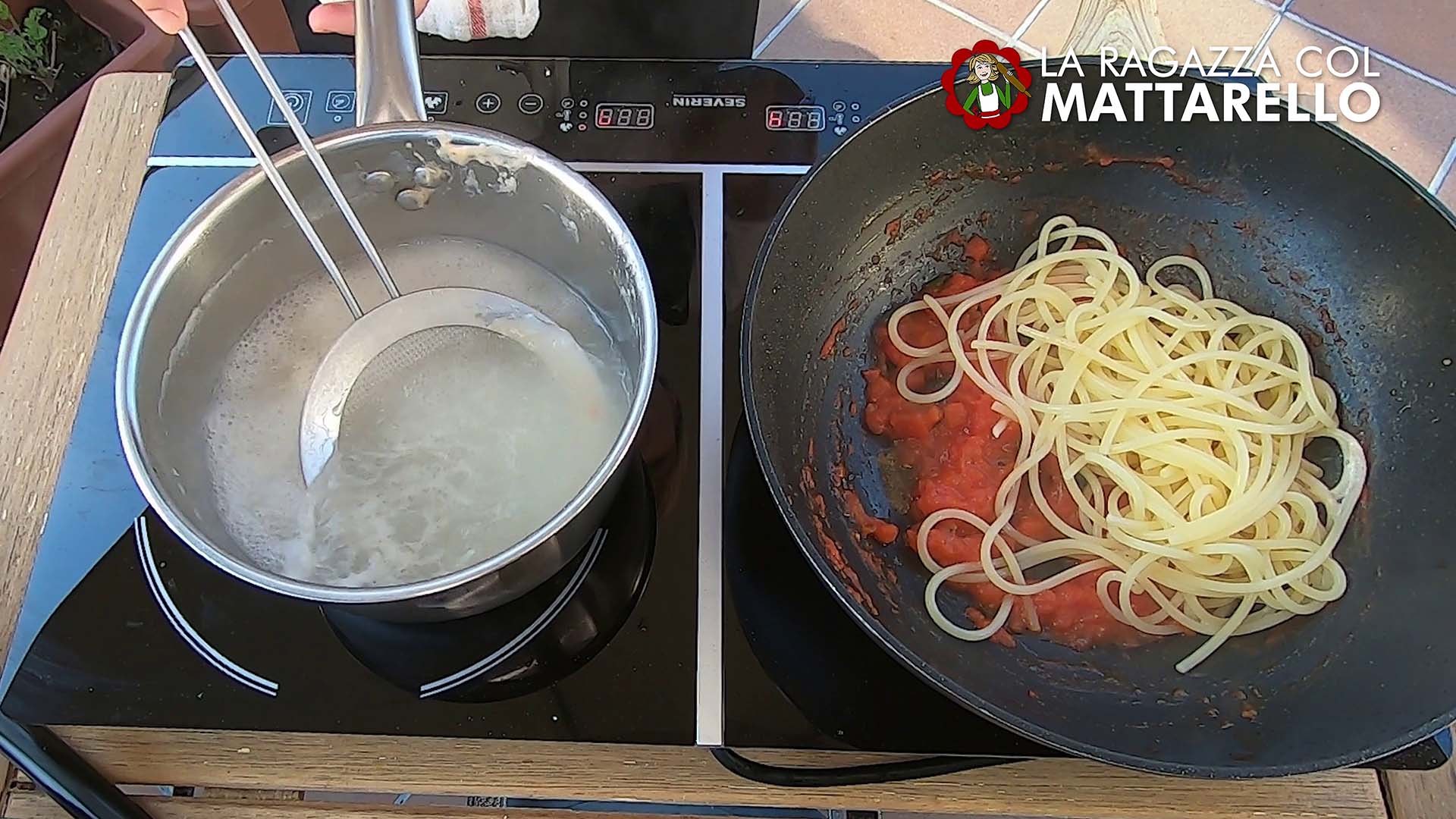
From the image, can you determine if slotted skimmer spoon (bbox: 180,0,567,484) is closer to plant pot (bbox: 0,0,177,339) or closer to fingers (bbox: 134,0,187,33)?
fingers (bbox: 134,0,187,33)

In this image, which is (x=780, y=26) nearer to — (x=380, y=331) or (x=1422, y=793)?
(x=380, y=331)

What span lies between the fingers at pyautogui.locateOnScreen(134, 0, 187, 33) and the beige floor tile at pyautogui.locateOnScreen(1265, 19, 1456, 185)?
1.94 metres

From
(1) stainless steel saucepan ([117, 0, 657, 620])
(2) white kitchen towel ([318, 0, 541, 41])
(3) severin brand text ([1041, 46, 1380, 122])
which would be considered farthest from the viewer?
(2) white kitchen towel ([318, 0, 541, 41])

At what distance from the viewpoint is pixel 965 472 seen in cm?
98

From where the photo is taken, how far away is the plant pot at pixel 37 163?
4.75 ft

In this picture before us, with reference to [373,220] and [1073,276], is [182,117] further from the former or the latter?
[1073,276]

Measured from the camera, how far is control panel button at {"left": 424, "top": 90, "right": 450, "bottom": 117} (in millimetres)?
1132

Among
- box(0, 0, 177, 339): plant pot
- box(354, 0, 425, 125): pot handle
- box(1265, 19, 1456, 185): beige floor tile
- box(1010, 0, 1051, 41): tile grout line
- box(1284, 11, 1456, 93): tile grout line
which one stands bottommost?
box(354, 0, 425, 125): pot handle

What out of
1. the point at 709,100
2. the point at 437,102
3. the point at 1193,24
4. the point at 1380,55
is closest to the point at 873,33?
the point at 1193,24

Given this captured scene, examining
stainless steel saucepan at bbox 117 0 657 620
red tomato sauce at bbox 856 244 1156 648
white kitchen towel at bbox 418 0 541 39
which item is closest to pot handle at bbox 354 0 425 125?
stainless steel saucepan at bbox 117 0 657 620

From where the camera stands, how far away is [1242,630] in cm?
90

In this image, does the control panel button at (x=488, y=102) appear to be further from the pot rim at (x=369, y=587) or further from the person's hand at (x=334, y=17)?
the pot rim at (x=369, y=587)

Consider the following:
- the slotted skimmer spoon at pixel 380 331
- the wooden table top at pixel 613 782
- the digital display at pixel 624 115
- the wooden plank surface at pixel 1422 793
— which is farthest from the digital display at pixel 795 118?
A: the wooden plank surface at pixel 1422 793

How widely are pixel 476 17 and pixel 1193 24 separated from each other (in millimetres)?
1589
